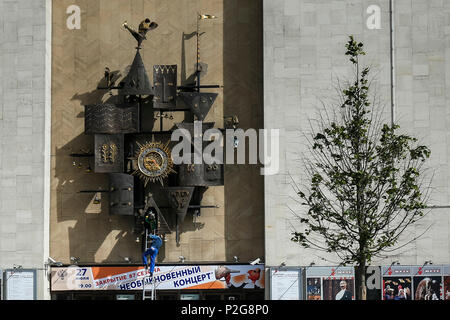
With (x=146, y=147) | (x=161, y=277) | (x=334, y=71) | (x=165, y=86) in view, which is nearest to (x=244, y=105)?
(x=165, y=86)

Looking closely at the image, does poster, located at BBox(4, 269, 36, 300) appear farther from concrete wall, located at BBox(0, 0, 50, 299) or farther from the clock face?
the clock face

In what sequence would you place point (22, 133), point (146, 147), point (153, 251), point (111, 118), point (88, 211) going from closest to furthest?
point (153, 251)
point (111, 118)
point (146, 147)
point (22, 133)
point (88, 211)

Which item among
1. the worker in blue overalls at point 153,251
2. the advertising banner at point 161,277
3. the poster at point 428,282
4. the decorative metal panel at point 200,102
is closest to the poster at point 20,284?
the advertising banner at point 161,277

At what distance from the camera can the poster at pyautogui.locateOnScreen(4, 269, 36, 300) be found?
25.6m

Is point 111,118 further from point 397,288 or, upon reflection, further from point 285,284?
point 397,288

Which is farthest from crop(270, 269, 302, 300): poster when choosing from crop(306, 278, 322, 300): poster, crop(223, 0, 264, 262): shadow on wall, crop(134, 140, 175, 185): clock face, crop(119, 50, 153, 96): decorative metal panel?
crop(119, 50, 153, 96): decorative metal panel

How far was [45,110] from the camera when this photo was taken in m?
26.3

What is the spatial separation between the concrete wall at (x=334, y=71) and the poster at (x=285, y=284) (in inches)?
38.6

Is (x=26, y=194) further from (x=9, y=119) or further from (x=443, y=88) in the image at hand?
(x=443, y=88)

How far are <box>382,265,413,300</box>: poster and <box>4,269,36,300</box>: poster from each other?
13.0 metres

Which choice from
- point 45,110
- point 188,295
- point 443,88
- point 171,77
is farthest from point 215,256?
point 443,88

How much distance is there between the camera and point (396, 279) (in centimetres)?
2502

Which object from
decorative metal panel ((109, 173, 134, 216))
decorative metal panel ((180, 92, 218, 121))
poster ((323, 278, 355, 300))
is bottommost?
poster ((323, 278, 355, 300))

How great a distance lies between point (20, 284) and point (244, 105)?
10.9m
